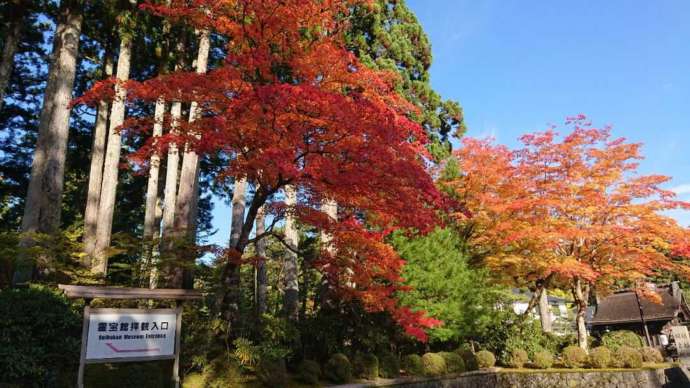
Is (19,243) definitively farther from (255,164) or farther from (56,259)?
(255,164)

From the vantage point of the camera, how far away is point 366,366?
35.0 ft

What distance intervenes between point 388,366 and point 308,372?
9.40 feet

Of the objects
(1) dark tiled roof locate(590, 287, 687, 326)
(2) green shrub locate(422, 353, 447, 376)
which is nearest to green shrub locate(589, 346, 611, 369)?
(2) green shrub locate(422, 353, 447, 376)

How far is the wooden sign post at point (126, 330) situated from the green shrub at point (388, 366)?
19.9 ft

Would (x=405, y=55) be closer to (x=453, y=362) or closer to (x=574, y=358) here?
(x=453, y=362)

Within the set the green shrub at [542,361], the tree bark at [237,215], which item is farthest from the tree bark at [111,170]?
the green shrub at [542,361]

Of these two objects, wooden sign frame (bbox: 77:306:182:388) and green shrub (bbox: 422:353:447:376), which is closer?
wooden sign frame (bbox: 77:306:182:388)

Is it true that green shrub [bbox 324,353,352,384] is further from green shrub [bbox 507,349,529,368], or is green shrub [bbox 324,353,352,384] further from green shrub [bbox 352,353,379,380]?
green shrub [bbox 507,349,529,368]

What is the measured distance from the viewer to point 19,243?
9.70m

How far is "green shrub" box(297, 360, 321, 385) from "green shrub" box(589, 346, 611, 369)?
12788 millimetres

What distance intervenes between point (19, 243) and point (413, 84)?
46.3 ft

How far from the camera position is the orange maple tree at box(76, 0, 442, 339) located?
768 centimetres

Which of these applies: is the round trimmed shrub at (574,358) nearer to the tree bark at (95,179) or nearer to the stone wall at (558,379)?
the stone wall at (558,379)

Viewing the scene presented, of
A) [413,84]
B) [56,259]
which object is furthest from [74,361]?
[413,84]
